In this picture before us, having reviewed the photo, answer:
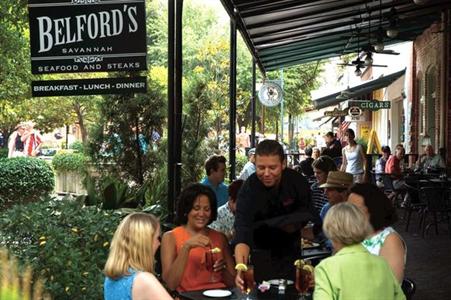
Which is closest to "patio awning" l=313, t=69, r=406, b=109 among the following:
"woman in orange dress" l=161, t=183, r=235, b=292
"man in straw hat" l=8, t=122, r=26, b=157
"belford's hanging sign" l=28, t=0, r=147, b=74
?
"man in straw hat" l=8, t=122, r=26, b=157

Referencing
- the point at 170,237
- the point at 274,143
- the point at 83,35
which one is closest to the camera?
the point at 274,143

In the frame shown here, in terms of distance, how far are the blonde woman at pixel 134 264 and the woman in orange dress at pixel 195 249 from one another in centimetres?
102

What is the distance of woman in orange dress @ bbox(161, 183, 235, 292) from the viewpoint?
4281mm

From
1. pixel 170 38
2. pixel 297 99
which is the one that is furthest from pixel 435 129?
pixel 297 99

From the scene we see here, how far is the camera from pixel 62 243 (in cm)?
443

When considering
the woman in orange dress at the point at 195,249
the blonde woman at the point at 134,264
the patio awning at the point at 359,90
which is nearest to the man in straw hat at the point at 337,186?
the woman in orange dress at the point at 195,249

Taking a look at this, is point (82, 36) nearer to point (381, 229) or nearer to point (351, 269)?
point (381, 229)

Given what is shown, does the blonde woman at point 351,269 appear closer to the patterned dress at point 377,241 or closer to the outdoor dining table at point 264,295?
the patterned dress at point 377,241

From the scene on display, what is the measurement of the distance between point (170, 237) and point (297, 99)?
33104mm

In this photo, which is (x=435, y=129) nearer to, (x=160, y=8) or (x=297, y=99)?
(x=160, y=8)

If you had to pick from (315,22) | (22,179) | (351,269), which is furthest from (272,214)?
(22,179)

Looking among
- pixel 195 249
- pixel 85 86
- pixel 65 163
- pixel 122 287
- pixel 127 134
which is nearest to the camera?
pixel 122 287

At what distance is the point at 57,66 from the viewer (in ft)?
17.0

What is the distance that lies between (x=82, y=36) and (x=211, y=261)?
2.04m
